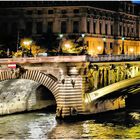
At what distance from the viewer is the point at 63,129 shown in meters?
53.2

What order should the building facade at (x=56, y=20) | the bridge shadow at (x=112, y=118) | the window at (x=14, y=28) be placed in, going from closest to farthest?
the bridge shadow at (x=112, y=118)
the building facade at (x=56, y=20)
the window at (x=14, y=28)

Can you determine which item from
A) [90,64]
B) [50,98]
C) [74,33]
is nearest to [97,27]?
[74,33]

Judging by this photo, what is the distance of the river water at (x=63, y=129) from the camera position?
50188mm

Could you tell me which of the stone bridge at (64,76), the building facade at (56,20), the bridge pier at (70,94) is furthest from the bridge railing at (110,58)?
the building facade at (56,20)

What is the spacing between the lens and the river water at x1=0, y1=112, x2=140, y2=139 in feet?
165

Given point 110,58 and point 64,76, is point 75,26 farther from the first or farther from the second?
point 64,76

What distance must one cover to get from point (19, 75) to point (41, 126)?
6.03 m

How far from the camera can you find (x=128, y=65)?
6638 cm

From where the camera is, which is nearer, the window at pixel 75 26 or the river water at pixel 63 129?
the river water at pixel 63 129

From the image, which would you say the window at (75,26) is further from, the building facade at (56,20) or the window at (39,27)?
the window at (39,27)

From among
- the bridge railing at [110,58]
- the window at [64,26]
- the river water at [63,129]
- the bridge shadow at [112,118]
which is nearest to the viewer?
the river water at [63,129]

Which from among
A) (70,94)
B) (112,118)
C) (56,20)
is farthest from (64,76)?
(56,20)

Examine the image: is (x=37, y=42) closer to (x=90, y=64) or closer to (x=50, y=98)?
(x=50, y=98)

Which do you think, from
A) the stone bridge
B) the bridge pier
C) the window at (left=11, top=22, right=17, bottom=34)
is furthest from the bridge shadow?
the window at (left=11, top=22, right=17, bottom=34)
